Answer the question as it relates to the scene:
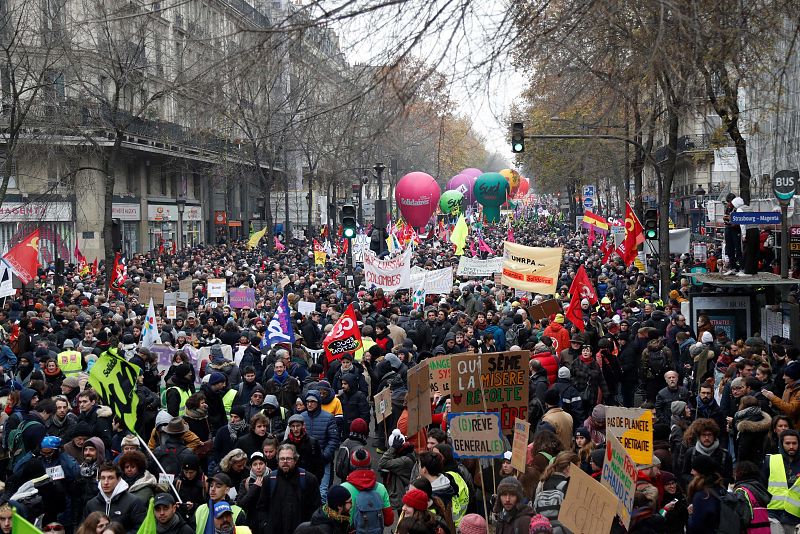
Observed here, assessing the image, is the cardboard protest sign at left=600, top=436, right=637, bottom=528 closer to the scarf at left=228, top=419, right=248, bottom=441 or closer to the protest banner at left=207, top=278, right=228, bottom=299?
the scarf at left=228, top=419, right=248, bottom=441

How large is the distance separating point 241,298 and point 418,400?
45.8 feet

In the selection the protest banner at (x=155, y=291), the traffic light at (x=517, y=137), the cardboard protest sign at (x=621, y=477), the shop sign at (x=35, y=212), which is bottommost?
the cardboard protest sign at (x=621, y=477)

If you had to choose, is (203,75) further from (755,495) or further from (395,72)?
(755,495)

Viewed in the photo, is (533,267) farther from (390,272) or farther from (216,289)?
(216,289)

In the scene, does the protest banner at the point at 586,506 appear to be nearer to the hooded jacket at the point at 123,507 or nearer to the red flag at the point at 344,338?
the hooded jacket at the point at 123,507

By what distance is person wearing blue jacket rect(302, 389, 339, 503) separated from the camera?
10891 millimetres

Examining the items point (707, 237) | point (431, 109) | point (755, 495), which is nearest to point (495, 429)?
point (755, 495)

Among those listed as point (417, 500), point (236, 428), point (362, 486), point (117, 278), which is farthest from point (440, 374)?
point (117, 278)

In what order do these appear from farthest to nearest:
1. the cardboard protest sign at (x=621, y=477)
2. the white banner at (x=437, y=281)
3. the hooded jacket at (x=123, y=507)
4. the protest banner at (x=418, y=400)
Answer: the white banner at (x=437, y=281) < the protest banner at (x=418, y=400) < the hooded jacket at (x=123, y=507) < the cardboard protest sign at (x=621, y=477)

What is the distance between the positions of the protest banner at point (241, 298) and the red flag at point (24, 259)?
12.9 ft

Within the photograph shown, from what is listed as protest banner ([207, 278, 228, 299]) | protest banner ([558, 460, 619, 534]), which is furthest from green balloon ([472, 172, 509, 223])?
protest banner ([558, 460, 619, 534])

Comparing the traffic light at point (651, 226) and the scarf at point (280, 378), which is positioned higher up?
the traffic light at point (651, 226)

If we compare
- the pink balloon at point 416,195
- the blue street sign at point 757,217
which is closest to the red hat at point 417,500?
the blue street sign at point 757,217

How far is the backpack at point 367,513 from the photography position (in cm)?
834
